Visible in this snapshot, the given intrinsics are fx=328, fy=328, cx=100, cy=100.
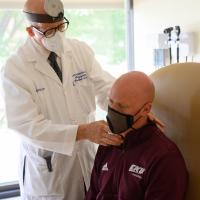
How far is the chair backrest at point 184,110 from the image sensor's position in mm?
1217

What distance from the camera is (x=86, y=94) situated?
1.81m

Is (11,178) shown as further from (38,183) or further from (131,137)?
(131,137)

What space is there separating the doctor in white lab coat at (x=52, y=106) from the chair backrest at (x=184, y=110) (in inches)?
11.8

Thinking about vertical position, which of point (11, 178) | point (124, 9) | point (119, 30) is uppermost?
point (124, 9)

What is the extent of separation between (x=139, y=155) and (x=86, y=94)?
0.61 metres

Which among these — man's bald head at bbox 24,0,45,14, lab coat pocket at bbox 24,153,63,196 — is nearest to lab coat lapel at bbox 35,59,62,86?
man's bald head at bbox 24,0,45,14

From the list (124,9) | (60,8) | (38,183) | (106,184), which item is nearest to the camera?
(106,184)

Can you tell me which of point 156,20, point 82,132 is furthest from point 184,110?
point 156,20

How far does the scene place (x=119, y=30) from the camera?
122 inches

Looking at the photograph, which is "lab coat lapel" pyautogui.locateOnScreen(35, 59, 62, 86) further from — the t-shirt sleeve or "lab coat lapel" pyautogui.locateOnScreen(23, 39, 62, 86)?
the t-shirt sleeve

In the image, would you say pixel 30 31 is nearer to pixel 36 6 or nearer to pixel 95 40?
pixel 36 6

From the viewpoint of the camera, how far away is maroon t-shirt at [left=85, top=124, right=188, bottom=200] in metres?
1.18

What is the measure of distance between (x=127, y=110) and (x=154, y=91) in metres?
0.14

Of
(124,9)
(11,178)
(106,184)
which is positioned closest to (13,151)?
(11,178)
